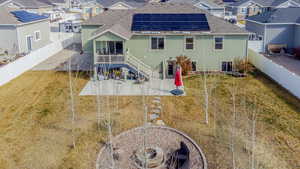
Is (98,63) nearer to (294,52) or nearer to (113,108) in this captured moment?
(113,108)

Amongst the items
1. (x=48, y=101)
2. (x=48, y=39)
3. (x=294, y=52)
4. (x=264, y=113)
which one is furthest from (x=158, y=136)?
(x=48, y=39)

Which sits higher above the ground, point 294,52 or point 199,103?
point 294,52

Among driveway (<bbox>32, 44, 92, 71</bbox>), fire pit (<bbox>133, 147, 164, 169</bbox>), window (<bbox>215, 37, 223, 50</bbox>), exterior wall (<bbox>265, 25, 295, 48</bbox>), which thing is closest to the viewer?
fire pit (<bbox>133, 147, 164, 169</bbox>)

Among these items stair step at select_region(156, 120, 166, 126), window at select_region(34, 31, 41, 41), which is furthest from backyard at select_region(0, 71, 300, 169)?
window at select_region(34, 31, 41, 41)

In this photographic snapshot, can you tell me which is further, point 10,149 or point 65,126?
point 65,126

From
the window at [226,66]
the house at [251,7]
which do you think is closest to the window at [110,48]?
the window at [226,66]

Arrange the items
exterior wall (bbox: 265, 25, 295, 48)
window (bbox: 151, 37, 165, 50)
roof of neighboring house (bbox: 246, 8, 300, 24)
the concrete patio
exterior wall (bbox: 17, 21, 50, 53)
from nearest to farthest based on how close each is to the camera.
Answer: the concrete patio, window (bbox: 151, 37, 165, 50), exterior wall (bbox: 17, 21, 50, 53), roof of neighboring house (bbox: 246, 8, 300, 24), exterior wall (bbox: 265, 25, 295, 48)

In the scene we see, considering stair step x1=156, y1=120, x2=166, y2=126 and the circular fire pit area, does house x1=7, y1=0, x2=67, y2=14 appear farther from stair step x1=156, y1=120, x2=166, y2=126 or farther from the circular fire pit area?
the circular fire pit area
